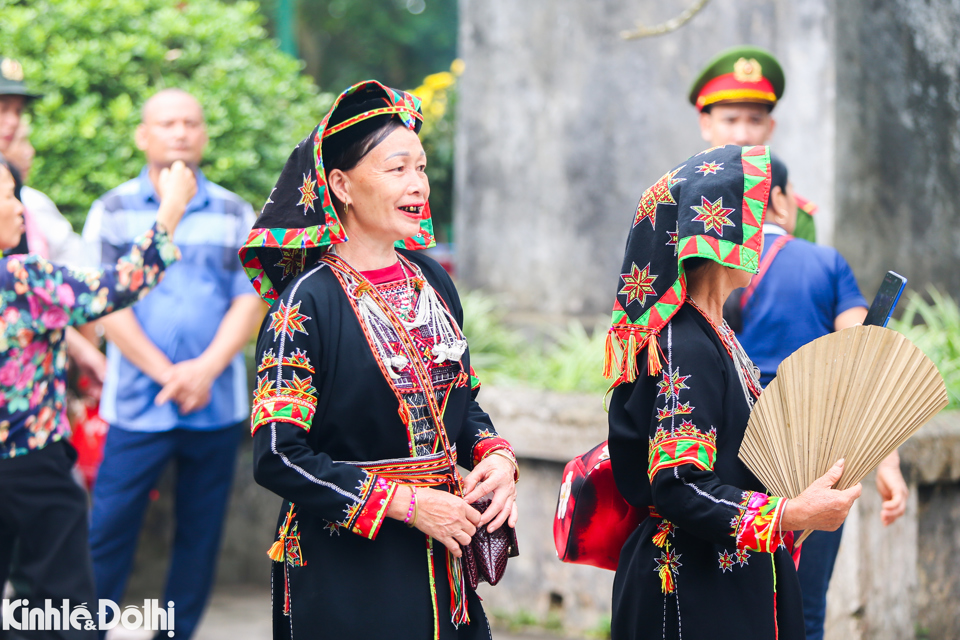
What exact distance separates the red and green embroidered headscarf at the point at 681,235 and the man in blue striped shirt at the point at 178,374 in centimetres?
243

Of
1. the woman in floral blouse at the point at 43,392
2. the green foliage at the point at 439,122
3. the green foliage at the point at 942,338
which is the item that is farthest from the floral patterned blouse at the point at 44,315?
the green foliage at the point at 439,122

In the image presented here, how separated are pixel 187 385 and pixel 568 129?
3.36 metres

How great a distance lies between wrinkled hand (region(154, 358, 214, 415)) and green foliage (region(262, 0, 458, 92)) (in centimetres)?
1681

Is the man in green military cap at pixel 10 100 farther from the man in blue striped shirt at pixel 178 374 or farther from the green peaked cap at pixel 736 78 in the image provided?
the green peaked cap at pixel 736 78

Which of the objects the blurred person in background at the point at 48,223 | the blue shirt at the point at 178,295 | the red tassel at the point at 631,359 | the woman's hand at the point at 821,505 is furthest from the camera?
the blue shirt at the point at 178,295

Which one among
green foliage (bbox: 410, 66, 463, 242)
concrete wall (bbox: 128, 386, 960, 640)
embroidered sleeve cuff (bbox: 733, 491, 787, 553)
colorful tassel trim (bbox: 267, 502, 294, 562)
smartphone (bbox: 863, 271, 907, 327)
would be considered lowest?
concrete wall (bbox: 128, 386, 960, 640)

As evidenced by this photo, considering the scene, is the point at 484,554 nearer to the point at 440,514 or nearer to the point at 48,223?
the point at 440,514

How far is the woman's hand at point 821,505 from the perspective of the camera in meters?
2.18

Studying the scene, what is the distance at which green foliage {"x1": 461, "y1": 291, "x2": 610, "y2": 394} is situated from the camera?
17.7 feet

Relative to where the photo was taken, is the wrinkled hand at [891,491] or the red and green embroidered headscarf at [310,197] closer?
the red and green embroidered headscarf at [310,197]

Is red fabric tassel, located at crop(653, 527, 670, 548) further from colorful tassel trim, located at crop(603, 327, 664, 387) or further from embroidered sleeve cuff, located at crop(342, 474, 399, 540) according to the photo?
embroidered sleeve cuff, located at crop(342, 474, 399, 540)

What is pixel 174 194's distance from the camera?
353cm

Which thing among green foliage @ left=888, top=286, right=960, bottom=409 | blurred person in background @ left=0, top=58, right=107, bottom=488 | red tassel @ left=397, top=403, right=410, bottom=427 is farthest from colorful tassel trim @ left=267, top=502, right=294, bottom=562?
green foliage @ left=888, top=286, right=960, bottom=409

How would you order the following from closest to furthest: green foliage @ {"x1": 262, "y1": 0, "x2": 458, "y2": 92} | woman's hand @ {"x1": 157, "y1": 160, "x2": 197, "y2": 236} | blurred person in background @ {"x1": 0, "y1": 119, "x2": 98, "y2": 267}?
1. woman's hand @ {"x1": 157, "y1": 160, "x2": 197, "y2": 236}
2. blurred person in background @ {"x1": 0, "y1": 119, "x2": 98, "y2": 267}
3. green foliage @ {"x1": 262, "y1": 0, "x2": 458, "y2": 92}
